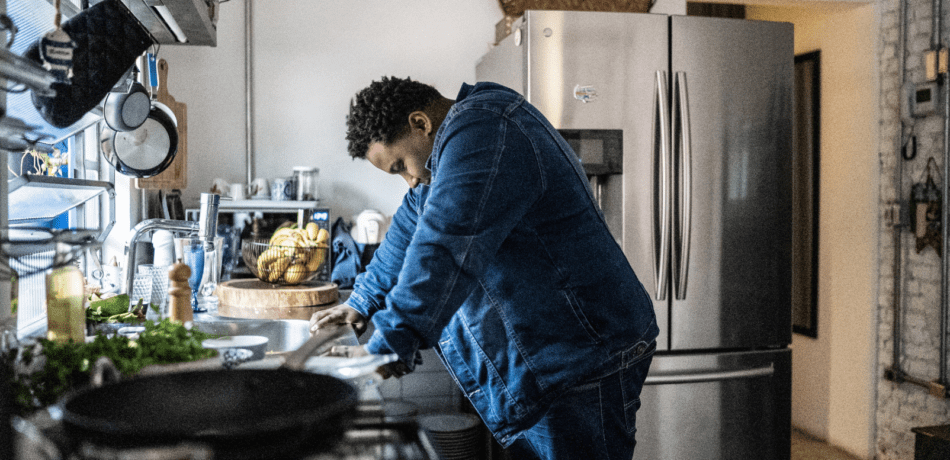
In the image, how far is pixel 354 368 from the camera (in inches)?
36.6

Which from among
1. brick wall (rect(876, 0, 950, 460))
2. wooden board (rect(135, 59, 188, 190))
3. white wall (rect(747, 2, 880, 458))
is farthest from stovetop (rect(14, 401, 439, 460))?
white wall (rect(747, 2, 880, 458))

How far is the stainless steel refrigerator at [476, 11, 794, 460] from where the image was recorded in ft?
8.10

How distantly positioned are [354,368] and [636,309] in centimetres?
68

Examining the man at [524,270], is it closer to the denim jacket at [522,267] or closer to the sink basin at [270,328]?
the denim jacket at [522,267]

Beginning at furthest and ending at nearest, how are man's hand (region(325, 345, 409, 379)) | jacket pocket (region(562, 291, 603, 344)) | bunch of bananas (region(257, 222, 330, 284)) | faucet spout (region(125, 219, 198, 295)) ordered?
bunch of bananas (region(257, 222, 330, 284)), faucet spout (region(125, 219, 198, 295)), jacket pocket (region(562, 291, 603, 344)), man's hand (region(325, 345, 409, 379))

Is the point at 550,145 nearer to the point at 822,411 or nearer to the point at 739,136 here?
the point at 739,136

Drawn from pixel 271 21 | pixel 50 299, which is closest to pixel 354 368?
pixel 50 299

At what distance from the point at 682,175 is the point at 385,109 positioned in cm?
145

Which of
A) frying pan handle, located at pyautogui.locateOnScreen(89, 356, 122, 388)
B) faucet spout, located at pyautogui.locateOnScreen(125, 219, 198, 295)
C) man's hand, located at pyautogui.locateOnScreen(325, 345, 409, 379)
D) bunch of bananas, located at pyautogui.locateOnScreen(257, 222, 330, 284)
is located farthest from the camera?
bunch of bananas, located at pyautogui.locateOnScreen(257, 222, 330, 284)

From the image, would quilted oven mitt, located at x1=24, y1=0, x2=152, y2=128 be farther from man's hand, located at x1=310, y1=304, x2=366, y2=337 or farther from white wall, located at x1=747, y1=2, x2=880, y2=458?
white wall, located at x1=747, y1=2, x2=880, y2=458

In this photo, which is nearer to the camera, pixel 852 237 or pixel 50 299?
pixel 50 299

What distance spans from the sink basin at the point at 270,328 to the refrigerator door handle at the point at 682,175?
1.40 m

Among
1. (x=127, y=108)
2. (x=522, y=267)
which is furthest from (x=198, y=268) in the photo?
(x=522, y=267)

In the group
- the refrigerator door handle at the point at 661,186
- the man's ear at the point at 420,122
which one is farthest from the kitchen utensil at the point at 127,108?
the refrigerator door handle at the point at 661,186
